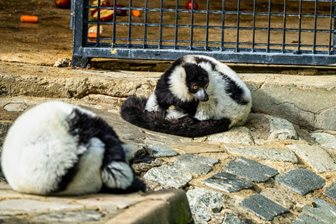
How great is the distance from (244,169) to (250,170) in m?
0.05

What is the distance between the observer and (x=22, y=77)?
29.1 ft

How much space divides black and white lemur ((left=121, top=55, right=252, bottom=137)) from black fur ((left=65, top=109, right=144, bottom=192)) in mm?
2667

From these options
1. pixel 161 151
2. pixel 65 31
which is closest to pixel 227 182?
pixel 161 151

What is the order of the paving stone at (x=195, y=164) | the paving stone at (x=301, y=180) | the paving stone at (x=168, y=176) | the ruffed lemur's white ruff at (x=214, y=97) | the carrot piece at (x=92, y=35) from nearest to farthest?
the paving stone at (x=168, y=176)
the paving stone at (x=195, y=164)
the paving stone at (x=301, y=180)
the ruffed lemur's white ruff at (x=214, y=97)
the carrot piece at (x=92, y=35)

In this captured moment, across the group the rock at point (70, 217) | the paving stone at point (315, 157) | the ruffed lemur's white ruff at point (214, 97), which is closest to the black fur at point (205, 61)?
the ruffed lemur's white ruff at point (214, 97)

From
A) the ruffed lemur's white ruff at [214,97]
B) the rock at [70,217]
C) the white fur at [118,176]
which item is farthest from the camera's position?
the ruffed lemur's white ruff at [214,97]

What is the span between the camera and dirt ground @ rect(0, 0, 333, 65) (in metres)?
10.1

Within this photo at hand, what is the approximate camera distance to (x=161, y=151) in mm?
7703

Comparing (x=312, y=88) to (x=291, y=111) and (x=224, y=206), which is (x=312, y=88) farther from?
(x=224, y=206)

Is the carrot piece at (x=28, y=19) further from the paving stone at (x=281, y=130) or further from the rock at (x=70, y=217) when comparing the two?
the rock at (x=70, y=217)

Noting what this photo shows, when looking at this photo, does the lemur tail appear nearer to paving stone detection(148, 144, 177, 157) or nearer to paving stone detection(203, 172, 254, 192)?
paving stone detection(148, 144, 177, 157)

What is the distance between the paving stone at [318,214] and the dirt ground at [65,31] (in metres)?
2.55

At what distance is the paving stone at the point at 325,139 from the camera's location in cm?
856

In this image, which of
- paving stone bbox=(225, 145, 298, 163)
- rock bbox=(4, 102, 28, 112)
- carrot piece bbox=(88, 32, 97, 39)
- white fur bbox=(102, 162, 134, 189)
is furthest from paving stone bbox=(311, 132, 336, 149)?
white fur bbox=(102, 162, 134, 189)
